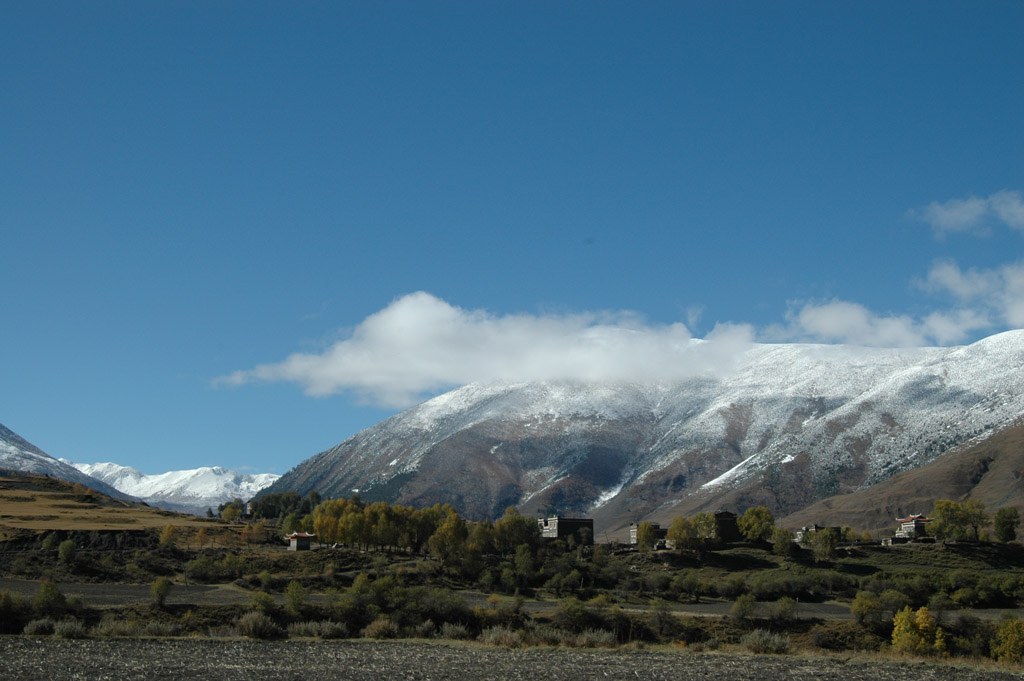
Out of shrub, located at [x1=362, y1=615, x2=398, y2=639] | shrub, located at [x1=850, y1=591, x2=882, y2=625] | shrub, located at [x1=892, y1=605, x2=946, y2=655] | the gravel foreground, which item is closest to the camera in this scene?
the gravel foreground

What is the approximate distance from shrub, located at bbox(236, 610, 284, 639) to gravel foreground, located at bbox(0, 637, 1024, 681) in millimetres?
3481

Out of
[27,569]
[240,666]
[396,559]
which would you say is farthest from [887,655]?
[27,569]

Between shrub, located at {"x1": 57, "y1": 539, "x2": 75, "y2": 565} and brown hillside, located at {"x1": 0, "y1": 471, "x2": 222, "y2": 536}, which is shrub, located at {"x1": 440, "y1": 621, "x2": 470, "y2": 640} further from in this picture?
brown hillside, located at {"x1": 0, "y1": 471, "x2": 222, "y2": 536}

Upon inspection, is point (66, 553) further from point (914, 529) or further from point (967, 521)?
point (967, 521)

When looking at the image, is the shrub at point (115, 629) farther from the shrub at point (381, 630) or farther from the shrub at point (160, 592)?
the shrub at point (381, 630)

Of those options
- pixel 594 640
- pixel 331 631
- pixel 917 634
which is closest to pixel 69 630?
pixel 331 631

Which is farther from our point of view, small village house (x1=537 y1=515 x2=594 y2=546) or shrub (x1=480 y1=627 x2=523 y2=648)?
small village house (x1=537 y1=515 x2=594 y2=546)

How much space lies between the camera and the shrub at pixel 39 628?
64.9m

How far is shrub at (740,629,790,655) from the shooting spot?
69.0 meters

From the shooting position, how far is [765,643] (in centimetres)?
7038

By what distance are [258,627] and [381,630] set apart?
31.0 feet

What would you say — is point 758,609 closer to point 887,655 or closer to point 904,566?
point 887,655

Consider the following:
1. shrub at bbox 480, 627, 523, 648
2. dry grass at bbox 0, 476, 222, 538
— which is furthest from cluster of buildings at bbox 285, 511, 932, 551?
shrub at bbox 480, 627, 523, 648

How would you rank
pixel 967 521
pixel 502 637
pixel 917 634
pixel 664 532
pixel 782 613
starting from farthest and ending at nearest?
pixel 664 532
pixel 967 521
pixel 782 613
pixel 917 634
pixel 502 637
